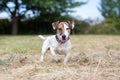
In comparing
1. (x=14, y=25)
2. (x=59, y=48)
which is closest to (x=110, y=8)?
(x=14, y=25)

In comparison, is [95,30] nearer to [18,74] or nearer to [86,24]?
[86,24]

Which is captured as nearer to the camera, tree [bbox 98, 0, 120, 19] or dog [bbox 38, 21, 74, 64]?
dog [bbox 38, 21, 74, 64]

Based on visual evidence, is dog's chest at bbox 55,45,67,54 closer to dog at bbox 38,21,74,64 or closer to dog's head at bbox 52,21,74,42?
dog at bbox 38,21,74,64

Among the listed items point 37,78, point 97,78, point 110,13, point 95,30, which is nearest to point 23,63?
point 37,78

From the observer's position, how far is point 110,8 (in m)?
39.3

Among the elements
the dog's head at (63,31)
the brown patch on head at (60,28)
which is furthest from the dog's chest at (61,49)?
the brown patch on head at (60,28)

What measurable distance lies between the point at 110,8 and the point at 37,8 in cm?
1143

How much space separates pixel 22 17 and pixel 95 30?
6036 mm

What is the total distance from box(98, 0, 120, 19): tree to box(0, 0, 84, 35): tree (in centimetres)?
704

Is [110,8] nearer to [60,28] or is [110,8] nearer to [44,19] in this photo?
[44,19]

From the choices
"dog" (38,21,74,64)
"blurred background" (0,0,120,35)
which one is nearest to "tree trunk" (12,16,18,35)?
"blurred background" (0,0,120,35)

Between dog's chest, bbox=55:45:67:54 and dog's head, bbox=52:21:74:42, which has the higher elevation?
dog's head, bbox=52:21:74:42

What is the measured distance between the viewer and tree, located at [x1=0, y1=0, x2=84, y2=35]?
29286 mm

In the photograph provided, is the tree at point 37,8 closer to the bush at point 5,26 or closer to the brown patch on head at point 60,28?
the bush at point 5,26
